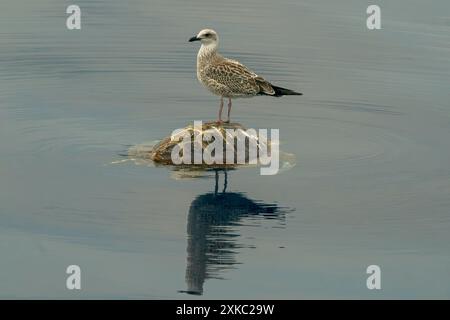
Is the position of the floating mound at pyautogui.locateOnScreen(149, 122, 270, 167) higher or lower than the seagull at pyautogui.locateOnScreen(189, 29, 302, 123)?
lower

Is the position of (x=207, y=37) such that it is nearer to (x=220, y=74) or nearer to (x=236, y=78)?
(x=220, y=74)

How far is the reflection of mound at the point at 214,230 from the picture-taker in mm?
29203

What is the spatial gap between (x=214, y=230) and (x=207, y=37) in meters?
5.25

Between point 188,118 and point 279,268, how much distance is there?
9353 mm

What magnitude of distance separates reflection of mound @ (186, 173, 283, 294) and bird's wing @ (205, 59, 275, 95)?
2810mm

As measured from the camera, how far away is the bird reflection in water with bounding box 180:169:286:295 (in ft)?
95.8

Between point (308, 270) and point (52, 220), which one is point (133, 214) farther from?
point (308, 270)

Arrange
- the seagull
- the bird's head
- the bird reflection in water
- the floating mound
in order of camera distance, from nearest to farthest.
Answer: the bird reflection in water
the bird's head
the seagull
the floating mound

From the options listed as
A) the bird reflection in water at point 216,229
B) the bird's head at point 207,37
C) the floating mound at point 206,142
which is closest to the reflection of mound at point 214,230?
the bird reflection in water at point 216,229

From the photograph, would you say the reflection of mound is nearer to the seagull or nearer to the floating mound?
the floating mound

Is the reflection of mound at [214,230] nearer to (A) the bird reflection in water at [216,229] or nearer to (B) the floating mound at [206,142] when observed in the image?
(A) the bird reflection in water at [216,229]

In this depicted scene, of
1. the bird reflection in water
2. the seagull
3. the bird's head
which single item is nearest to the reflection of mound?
the bird reflection in water

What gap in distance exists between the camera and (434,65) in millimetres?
43188

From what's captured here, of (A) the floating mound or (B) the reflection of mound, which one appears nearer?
(B) the reflection of mound
